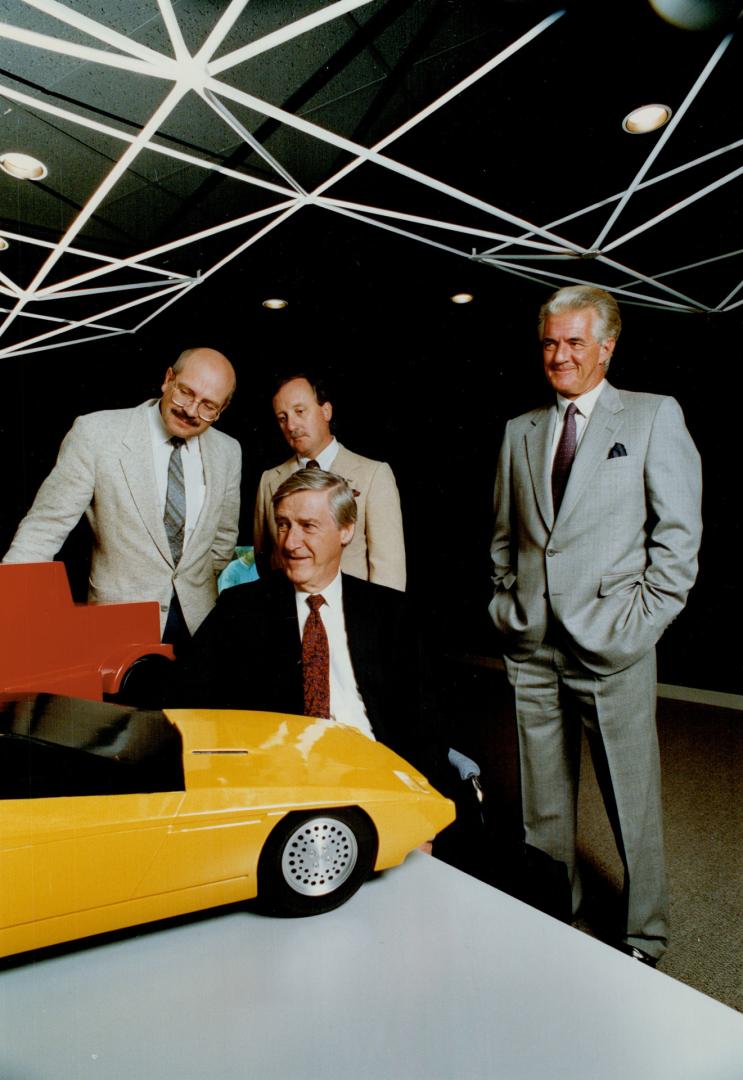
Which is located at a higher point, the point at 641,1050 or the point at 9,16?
the point at 9,16

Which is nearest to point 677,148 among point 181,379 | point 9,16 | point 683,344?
point 683,344

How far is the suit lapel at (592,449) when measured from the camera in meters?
1.53

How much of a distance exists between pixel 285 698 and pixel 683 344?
10.6 ft

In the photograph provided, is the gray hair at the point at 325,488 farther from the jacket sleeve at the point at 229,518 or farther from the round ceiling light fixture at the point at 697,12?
the round ceiling light fixture at the point at 697,12

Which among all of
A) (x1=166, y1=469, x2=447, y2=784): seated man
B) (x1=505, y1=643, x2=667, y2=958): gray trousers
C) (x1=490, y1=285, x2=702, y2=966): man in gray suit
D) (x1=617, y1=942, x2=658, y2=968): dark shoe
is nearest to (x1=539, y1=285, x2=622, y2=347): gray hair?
(x1=490, y1=285, x2=702, y2=966): man in gray suit

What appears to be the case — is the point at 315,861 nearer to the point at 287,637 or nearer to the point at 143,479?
the point at 287,637

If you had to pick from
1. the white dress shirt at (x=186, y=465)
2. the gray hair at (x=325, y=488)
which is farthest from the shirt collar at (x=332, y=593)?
the white dress shirt at (x=186, y=465)

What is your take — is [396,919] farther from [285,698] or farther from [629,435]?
[629,435]

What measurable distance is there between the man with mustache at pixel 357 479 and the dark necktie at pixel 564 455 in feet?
1.67

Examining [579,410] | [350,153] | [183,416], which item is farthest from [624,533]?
[350,153]

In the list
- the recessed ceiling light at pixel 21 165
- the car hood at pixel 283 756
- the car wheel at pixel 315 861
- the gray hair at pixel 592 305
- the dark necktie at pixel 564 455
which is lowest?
the car wheel at pixel 315 861

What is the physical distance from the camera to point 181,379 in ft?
5.05

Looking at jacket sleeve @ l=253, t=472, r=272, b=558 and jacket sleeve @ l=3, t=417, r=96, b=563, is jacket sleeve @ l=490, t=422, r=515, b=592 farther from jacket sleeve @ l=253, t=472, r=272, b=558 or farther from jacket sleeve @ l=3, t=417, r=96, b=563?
jacket sleeve @ l=3, t=417, r=96, b=563

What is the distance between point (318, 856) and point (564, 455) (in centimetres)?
131
